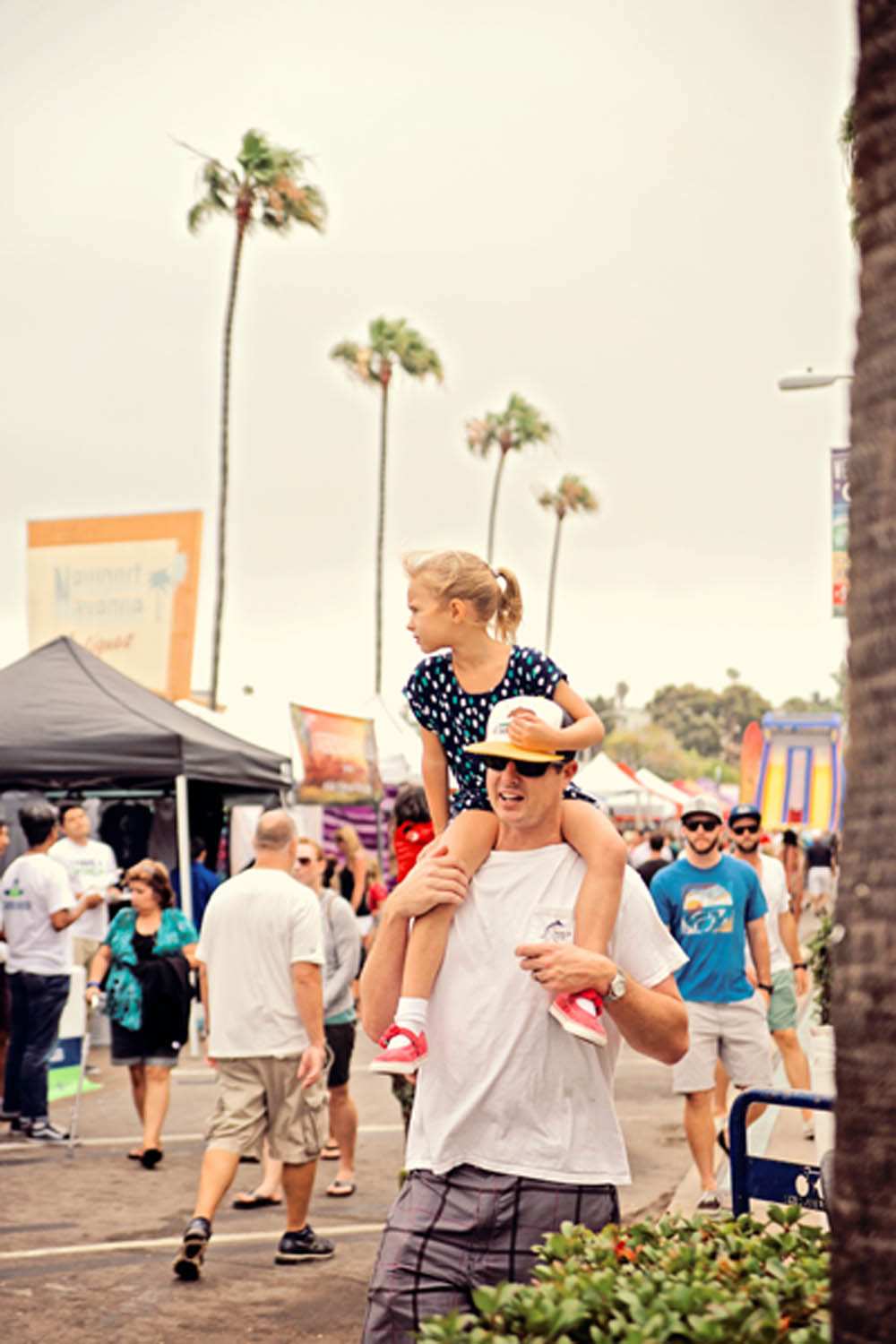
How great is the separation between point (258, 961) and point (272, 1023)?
0.32 metres

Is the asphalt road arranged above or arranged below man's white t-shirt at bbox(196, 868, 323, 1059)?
below

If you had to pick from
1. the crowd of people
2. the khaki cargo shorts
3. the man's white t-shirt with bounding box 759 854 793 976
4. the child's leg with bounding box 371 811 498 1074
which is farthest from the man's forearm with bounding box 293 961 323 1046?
the child's leg with bounding box 371 811 498 1074

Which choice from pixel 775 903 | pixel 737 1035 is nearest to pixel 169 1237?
pixel 737 1035

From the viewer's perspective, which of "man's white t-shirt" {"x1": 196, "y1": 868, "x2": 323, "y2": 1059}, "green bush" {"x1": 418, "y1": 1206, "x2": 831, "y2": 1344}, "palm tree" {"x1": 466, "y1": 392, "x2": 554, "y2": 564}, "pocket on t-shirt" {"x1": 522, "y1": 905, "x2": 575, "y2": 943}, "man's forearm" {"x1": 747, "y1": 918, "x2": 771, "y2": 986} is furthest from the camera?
"palm tree" {"x1": 466, "y1": 392, "x2": 554, "y2": 564}

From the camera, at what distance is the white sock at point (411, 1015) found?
4.12 m

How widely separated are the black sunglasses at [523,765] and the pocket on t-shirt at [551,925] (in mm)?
299

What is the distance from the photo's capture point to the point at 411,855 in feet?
24.7

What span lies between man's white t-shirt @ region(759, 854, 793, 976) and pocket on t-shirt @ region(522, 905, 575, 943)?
7809mm

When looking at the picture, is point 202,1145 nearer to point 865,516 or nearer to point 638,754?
point 865,516

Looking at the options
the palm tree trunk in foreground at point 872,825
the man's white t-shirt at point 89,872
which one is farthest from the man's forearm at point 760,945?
the palm tree trunk in foreground at point 872,825

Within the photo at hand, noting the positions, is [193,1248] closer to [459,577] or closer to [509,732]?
[459,577]

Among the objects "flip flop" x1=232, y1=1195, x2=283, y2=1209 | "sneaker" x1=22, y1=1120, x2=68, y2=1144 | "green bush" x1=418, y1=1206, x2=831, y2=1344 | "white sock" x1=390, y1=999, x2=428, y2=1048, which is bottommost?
"sneaker" x1=22, y1=1120, x2=68, y2=1144

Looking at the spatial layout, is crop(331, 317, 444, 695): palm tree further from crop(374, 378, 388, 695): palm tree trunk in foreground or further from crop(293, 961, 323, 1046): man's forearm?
crop(293, 961, 323, 1046): man's forearm

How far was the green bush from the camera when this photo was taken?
2.66 meters
